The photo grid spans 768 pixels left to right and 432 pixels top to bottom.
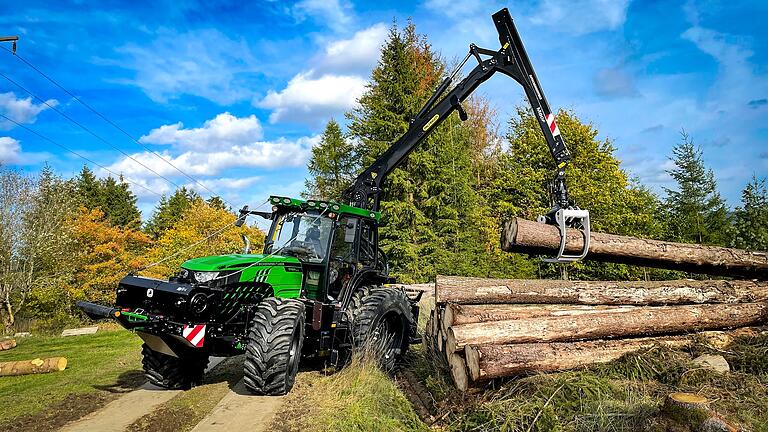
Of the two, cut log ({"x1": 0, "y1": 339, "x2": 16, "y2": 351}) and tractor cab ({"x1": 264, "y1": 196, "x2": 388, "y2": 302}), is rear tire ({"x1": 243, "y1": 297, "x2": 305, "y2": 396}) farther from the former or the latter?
cut log ({"x1": 0, "y1": 339, "x2": 16, "y2": 351})

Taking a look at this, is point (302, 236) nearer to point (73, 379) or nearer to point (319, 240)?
point (319, 240)

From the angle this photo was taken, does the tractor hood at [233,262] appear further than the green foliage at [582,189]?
No

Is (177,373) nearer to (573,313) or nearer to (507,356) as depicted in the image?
(507,356)

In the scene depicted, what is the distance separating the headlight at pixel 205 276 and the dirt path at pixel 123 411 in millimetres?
1577

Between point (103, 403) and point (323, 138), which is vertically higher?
point (323, 138)

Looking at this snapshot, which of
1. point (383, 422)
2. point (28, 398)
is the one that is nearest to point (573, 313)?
point (383, 422)

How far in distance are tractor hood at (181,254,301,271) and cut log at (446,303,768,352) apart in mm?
2775

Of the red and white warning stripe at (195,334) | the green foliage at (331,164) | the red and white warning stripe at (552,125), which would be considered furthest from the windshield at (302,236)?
the green foliage at (331,164)

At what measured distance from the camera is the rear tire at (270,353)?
5930 millimetres

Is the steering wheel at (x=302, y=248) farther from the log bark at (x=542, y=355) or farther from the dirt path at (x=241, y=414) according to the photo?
the log bark at (x=542, y=355)

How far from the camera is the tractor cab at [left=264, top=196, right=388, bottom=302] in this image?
24.8ft

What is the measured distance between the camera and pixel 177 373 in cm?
688

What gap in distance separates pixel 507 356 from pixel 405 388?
230 cm

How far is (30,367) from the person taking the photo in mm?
8273
